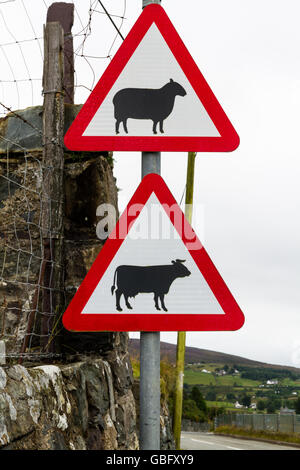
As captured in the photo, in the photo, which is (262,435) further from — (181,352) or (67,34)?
(67,34)

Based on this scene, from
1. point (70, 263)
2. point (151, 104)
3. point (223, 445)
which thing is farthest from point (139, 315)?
point (223, 445)

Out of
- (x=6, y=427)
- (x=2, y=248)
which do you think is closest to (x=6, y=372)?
(x=6, y=427)

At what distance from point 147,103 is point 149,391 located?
1170mm

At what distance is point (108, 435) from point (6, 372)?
1.41 meters

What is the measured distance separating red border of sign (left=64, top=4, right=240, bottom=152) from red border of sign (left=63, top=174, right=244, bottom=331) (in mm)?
207

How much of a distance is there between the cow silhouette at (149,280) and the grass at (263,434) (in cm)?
2575

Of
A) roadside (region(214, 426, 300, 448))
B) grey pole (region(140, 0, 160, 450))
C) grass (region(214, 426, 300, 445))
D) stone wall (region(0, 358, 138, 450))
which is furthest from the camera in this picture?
grass (region(214, 426, 300, 445))

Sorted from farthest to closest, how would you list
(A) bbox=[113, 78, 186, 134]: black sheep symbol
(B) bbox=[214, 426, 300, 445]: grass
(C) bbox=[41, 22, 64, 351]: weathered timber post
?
(B) bbox=[214, 426, 300, 445]: grass
(C) bbox=[41, 22, 64, 351]: weathered timber post
(A) bbox=[113, 78, 186, 134]: black sheep symbol

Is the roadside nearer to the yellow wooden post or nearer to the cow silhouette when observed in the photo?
the yellow wooden post

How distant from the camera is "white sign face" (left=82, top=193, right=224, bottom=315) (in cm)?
222

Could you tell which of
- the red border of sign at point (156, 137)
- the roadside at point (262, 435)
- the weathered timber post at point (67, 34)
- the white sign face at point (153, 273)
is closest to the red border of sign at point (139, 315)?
the white sign face at point (153, 273)

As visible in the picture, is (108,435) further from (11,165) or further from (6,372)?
(11,165)

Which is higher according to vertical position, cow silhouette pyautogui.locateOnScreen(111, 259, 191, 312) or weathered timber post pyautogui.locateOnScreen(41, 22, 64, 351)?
weathered timber post pyautogui.locateOnScreen(41, 22, 64, 351)

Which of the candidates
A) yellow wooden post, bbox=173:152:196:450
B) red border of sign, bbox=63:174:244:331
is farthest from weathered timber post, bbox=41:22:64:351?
yellow wooden post, bbox=173:152:196:450
